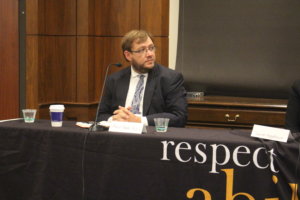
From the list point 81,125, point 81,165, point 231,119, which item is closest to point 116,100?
point 81,125

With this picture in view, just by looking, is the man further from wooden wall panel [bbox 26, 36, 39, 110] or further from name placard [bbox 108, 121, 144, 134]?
wooden wall panel [bbox 26, 36, 39, 110]

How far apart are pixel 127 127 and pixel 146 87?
0.86 meters

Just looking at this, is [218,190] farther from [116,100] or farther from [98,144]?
[116,100]

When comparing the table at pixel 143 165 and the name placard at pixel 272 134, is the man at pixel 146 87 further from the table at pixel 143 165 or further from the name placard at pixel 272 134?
the name placard at pixel 272 134

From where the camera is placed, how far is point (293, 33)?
450 cm

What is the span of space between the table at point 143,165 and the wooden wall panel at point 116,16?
2191 mm

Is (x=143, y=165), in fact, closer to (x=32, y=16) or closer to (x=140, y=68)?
(x=140, y=68)

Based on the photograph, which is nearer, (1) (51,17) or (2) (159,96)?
(2) (159,96)

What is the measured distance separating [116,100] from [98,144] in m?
0.95

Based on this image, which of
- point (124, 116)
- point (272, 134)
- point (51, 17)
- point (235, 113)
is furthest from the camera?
point (51, 17)

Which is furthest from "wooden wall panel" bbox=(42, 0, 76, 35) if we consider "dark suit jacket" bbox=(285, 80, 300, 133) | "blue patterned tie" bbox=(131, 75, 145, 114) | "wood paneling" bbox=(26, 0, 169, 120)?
"dark suit jacket" bbox=(285, 80, 300, 133)

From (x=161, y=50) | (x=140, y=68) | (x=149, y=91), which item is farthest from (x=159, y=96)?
(x=161, y=50)

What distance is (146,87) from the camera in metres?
3.31

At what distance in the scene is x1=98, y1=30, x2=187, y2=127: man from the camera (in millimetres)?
3260
